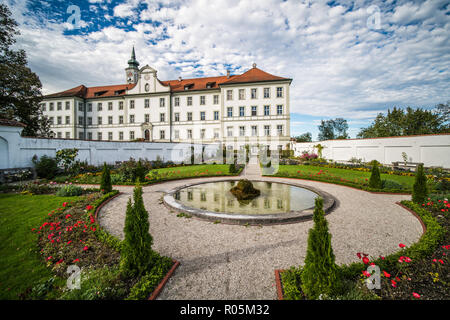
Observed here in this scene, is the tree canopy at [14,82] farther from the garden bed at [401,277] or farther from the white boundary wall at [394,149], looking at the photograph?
the white boundary wall at [394,149]

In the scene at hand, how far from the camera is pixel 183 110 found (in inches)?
1340

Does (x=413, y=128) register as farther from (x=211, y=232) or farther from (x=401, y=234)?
(x=211, y=232)

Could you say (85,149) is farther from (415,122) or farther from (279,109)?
(415,122)

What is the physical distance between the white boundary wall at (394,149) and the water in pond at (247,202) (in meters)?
12.2

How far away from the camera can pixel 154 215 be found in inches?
232

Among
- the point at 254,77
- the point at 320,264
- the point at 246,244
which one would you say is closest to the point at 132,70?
the point at 254,77

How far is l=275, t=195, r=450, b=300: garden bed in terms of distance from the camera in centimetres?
246

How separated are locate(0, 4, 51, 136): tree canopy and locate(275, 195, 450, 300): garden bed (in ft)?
83.8

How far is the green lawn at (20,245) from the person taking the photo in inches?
106

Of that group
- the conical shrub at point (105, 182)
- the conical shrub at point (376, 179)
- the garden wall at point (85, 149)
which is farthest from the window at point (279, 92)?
the conical shrub at point (105, 182)

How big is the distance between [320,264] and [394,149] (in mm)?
19086

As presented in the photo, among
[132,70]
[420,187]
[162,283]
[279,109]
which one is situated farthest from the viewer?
[132,70]
